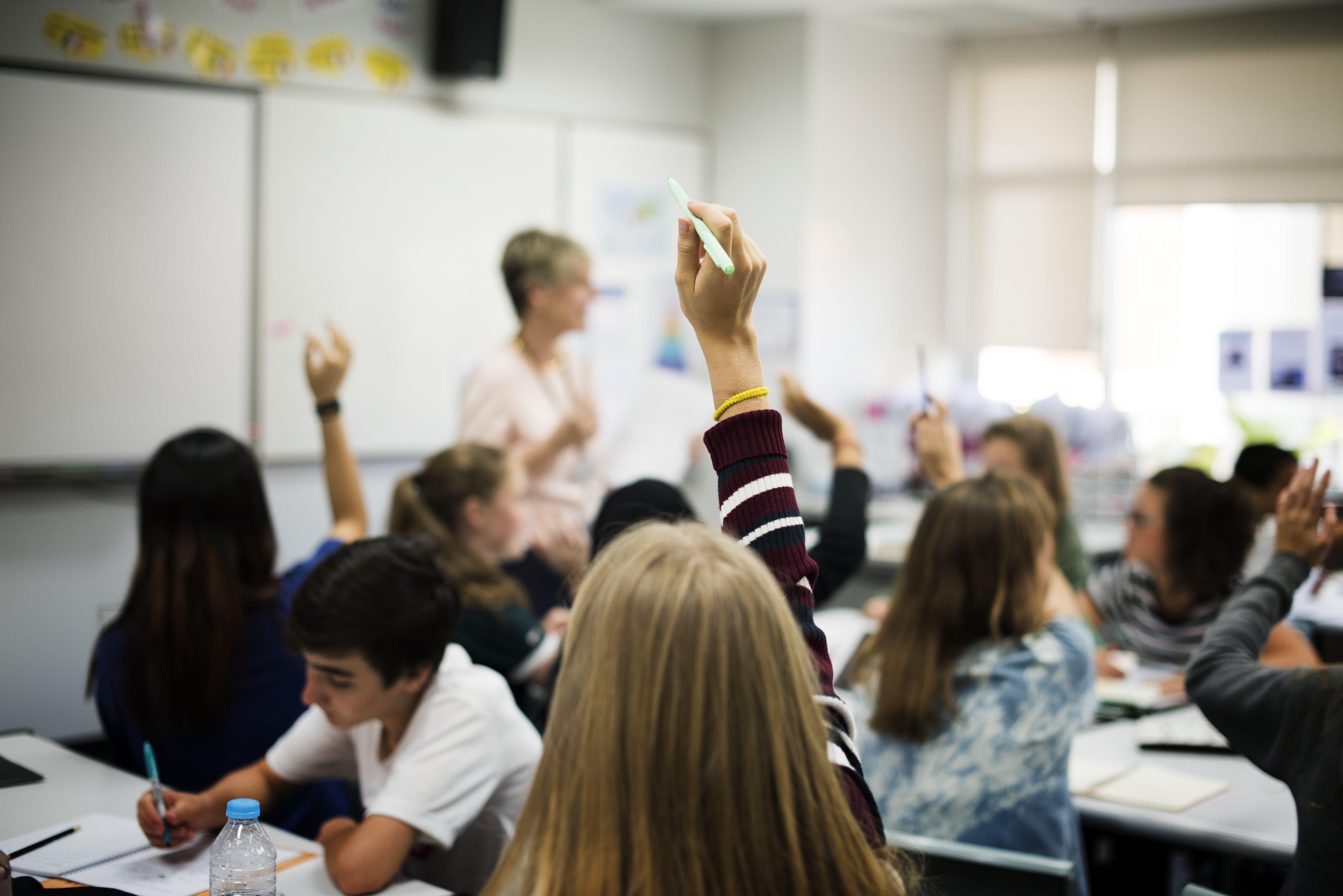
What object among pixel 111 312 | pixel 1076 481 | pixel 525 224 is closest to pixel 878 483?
pixel 1076 481

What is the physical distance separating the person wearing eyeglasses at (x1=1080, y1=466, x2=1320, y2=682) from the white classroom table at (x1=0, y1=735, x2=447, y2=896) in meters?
1.90

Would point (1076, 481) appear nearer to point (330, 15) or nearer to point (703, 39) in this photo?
point (703, 39)

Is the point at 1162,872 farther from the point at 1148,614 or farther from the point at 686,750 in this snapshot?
the point at 686,750

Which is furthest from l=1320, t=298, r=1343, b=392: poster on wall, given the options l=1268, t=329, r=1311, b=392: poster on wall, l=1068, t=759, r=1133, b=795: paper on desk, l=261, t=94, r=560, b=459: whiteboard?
l=261, t=94, r=560, b=459: whiteboard

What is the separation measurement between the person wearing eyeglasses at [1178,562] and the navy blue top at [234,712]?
185 centimetres

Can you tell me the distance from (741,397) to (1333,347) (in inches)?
162

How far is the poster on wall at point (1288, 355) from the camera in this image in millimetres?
4488

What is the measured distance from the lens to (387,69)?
4.23 meters

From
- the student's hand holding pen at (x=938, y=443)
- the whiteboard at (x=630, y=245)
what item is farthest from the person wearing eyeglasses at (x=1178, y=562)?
the whiteboard at (x=630, y=245)

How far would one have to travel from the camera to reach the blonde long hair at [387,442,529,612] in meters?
2.25

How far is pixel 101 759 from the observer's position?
2.05 m

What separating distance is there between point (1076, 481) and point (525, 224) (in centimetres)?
260

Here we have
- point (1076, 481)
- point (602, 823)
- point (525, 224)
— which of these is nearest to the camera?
point (602, 823)

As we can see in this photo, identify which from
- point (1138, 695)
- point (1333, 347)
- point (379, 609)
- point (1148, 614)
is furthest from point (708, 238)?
point (1333, 347)
